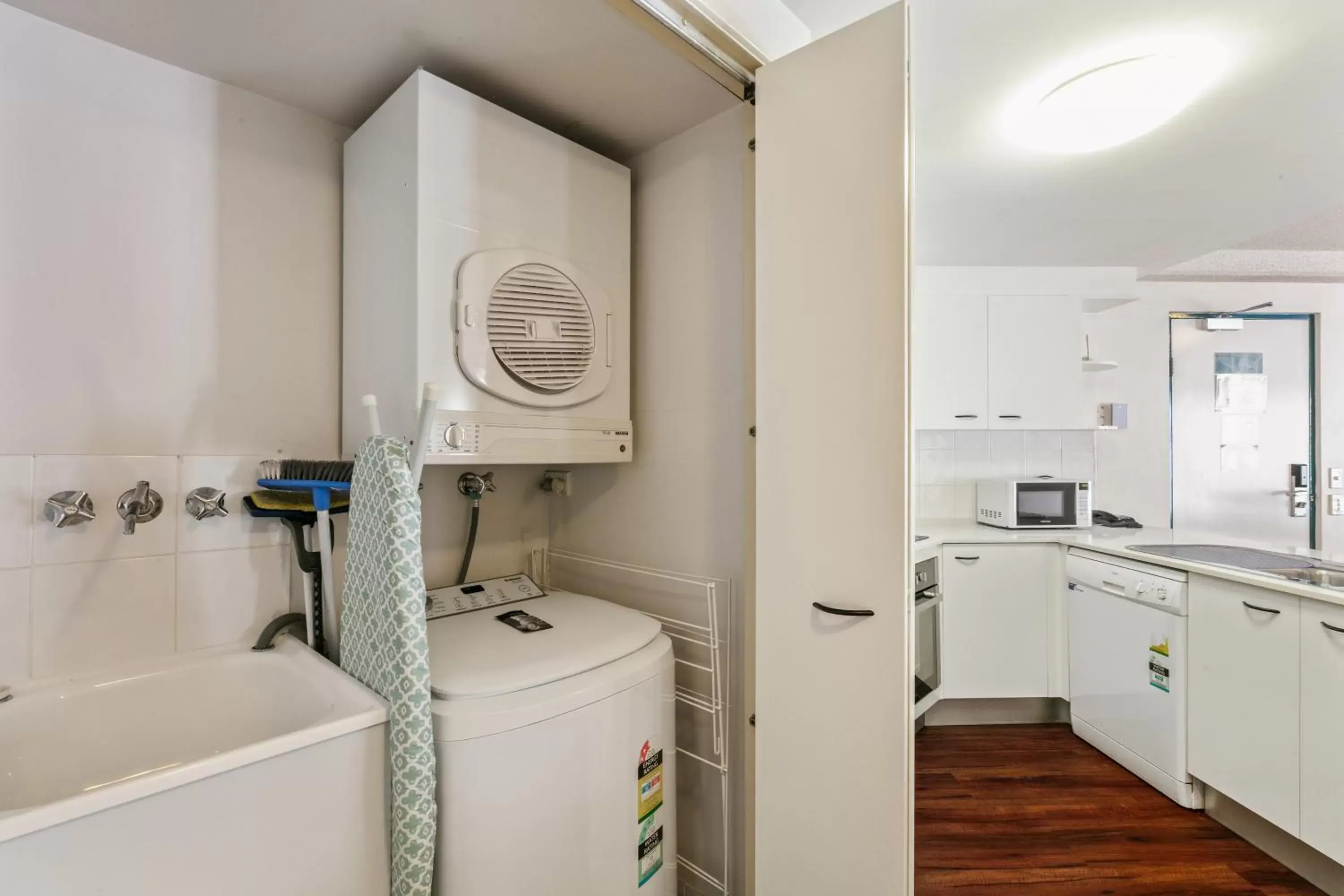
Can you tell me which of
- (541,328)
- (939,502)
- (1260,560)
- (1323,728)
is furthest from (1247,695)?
(541,328)

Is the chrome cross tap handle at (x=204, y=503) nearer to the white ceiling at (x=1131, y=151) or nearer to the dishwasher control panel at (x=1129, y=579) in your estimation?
the white ceiling at (x=1131, y=151)

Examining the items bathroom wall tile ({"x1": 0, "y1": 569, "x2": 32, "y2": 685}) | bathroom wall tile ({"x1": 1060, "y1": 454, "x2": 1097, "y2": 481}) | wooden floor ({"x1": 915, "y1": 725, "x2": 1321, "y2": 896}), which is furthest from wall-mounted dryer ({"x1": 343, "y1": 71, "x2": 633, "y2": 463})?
bathroom wall tile ({"x1": 1060, "y1": 454, "x2": 1097, "y2": 481})

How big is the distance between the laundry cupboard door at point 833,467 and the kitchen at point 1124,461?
177mm

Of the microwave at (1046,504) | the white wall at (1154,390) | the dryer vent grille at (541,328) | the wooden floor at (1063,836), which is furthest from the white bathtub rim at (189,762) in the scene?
the white wall at (1154,390)

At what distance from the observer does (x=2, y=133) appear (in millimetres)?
1097

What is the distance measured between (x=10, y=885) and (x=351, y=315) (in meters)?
1.16

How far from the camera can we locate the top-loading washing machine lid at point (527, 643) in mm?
1034

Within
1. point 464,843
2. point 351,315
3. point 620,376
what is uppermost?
point 351,315

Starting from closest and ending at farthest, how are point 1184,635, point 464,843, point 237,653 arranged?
1. point 464,843
2. point 237,653
3. point 1184,635

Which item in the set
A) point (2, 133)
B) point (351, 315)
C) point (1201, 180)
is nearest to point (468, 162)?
point (351, 315)

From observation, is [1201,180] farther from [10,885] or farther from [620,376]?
[10,885]

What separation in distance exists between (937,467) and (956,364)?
0.60 metres

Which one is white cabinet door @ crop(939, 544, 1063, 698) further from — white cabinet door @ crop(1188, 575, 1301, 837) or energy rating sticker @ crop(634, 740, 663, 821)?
energy rating sticker @ crop(634, 740, 663, 821)

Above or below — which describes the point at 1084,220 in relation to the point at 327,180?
above
